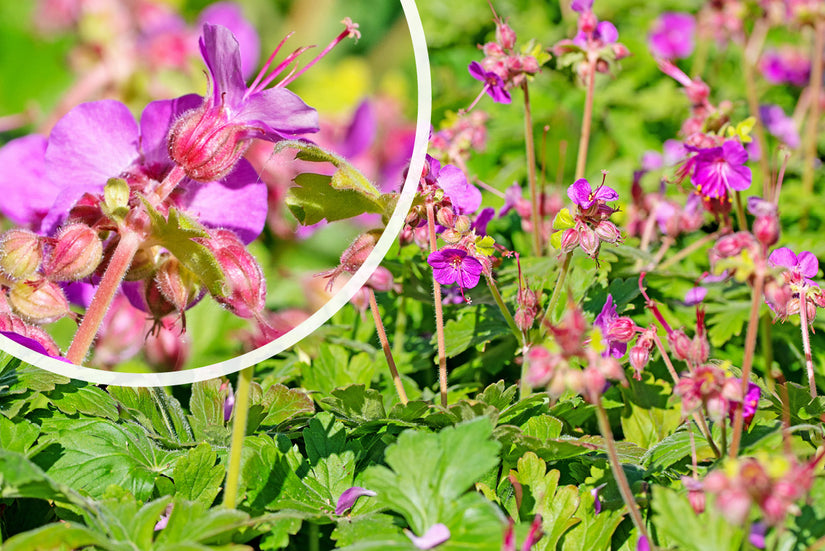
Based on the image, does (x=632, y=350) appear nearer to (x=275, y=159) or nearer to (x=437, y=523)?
(x=437, y=523)

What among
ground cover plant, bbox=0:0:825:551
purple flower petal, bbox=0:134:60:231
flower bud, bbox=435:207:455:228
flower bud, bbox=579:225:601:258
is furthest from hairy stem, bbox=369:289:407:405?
purple flower petal, bbox=0:134:60:231

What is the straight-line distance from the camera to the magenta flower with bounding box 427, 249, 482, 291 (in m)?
0.85

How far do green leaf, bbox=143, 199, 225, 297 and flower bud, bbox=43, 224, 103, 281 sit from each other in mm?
61

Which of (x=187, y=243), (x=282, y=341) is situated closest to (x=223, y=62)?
(x=187, y=243)

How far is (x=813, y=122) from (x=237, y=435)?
1257mm

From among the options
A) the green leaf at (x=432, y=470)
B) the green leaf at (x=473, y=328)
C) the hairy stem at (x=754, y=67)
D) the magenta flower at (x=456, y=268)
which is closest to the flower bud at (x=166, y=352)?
the green leaf at (x=473, y=328)

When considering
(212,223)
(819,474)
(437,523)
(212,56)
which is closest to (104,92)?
(212,223)

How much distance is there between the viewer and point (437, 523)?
2.20ft

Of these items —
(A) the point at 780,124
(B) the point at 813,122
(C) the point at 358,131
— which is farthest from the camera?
(C) the point at 358,131

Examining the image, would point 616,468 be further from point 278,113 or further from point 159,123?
point 159,123

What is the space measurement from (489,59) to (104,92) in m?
1.32

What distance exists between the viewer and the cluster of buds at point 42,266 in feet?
2.66

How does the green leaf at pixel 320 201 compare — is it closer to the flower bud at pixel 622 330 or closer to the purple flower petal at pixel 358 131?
the flower bud at pixel 622 330

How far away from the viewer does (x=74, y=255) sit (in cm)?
81
